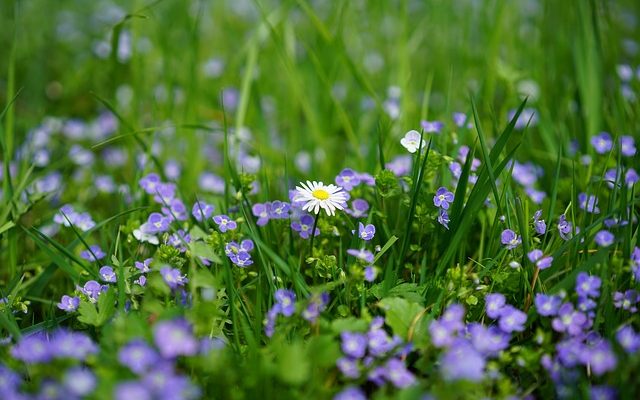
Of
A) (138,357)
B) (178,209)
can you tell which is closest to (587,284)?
(138,357)

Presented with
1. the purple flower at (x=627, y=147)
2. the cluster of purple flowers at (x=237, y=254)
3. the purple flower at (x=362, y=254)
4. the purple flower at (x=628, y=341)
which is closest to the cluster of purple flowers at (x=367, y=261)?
the purple flower at (x=362, y=254)

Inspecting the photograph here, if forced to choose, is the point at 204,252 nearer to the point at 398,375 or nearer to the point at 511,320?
the point at 398,375

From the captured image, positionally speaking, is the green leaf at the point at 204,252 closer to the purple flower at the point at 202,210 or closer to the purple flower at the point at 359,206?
the purple flower at the point at 202,210

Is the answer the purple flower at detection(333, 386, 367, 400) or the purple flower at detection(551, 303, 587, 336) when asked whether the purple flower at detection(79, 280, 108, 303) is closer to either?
the purple flower at detection(333, 386, 367, 400)

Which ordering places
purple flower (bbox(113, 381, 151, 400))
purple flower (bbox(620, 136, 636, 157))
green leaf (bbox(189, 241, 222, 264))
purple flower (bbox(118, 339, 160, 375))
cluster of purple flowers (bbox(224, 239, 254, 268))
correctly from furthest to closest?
purple flower (bbox(620, 136, 636, 157)) < cluster of purple flowers (bbox(224, 239, 254, 268)) < green leaf (bbox(189, 241, 222, 264)) < purple flower (bbox(118, 339, 160, 375)) < purple flower (bbox(113, 381, 151, 400))

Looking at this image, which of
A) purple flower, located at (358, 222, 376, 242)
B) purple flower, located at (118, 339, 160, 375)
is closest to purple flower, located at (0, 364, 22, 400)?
purple flower, located at (118, 339, 160, 375)

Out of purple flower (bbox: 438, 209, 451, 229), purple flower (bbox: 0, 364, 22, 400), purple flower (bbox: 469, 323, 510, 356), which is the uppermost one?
purple flower (bbox: 438, 209, 451, 229)
